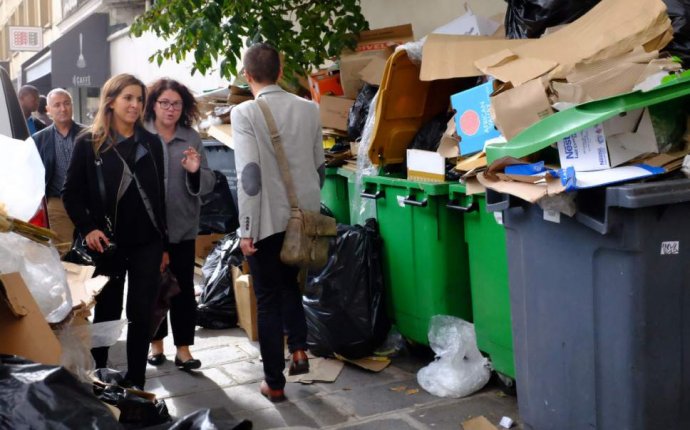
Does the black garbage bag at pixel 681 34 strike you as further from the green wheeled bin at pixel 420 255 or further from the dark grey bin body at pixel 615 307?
the green wheeled bin at pixel 420 255

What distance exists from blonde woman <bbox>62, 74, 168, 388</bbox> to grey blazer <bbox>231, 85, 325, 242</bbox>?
0.48 meters

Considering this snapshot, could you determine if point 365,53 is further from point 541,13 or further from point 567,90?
point 567,90

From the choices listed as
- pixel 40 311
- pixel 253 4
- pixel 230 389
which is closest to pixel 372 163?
pixel 230 389

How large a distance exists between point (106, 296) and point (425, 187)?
1.84 metres

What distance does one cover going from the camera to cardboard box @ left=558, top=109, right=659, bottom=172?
304cm

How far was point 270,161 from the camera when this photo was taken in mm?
4348

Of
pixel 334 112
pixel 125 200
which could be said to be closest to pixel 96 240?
pixel 125 200

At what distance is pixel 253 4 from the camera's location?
6.44m

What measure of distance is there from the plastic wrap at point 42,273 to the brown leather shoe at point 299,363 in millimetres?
1822

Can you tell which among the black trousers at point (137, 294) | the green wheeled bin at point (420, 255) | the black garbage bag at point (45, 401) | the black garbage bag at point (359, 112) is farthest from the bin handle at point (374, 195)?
the black garbage bag at point (45, 401)

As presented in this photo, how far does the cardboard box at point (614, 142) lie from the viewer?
9.98 ft

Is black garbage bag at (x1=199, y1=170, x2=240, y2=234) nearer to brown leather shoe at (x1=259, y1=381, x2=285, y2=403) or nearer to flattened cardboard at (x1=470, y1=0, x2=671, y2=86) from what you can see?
brown leather shoe at (x1=259, y1=381, x2=285, y2=403)

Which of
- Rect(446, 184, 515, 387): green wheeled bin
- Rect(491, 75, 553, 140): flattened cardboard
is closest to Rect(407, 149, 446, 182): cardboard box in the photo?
Rect(446, 184, 515, 387): green wheeled bin

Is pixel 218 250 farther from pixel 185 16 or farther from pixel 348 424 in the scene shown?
pixel 348 424
